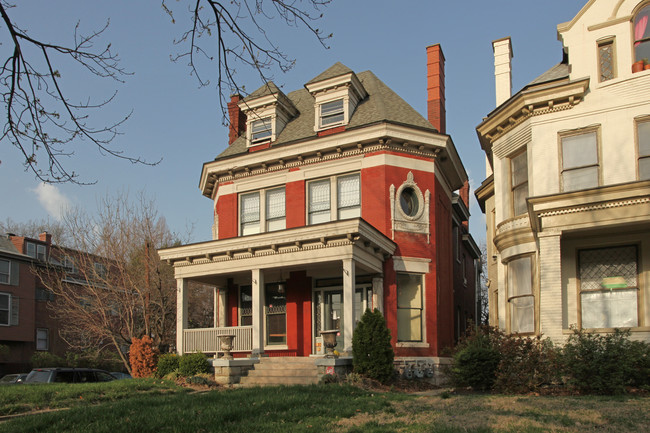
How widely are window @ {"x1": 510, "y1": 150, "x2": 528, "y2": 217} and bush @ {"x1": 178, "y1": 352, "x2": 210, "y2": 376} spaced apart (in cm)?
1035

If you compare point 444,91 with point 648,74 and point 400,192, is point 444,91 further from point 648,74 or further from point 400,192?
point 648,74

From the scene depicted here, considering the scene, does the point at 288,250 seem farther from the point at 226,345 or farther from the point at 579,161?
the point at 579,161

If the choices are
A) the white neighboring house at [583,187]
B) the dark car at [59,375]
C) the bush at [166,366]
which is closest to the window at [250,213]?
the bush at [166,366]

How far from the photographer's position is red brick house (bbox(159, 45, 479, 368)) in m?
18.9

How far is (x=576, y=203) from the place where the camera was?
1420cm

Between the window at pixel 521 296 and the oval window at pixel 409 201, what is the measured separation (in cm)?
449

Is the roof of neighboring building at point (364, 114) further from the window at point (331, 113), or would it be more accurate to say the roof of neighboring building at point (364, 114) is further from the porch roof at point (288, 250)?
the porch roof at point (288, 250)

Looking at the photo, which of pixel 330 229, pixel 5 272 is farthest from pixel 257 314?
pixel 5 272

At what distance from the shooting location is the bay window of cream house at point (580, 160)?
15766 millimetres

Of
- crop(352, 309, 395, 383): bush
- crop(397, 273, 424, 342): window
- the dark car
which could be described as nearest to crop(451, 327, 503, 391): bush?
crop(352, 309, 395, 383): bush

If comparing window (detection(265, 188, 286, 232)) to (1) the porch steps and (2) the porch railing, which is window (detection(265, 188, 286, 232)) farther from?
(1) the porch steps

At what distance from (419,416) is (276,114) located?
54.1 ft

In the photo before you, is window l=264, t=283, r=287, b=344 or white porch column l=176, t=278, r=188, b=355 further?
window l=264, t=283, r=287, b=344

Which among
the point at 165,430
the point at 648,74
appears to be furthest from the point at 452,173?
the point at 165,430
